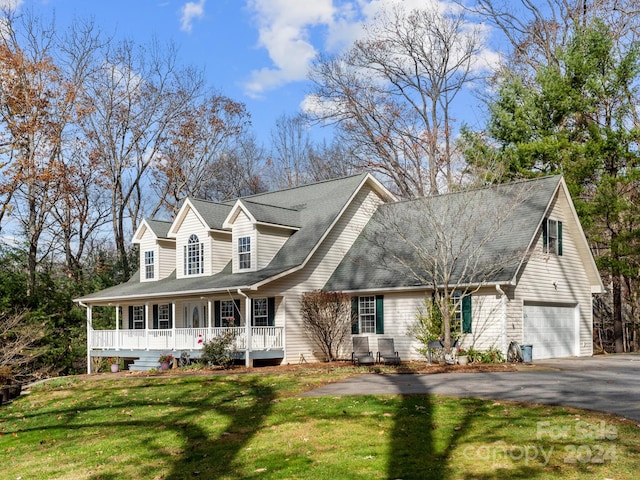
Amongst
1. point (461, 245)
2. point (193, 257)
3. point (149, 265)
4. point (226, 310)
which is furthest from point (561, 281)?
point (149, 265)

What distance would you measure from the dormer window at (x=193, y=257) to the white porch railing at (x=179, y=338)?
3.08m

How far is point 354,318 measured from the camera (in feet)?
80.4

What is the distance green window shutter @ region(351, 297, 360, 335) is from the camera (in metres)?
24.5

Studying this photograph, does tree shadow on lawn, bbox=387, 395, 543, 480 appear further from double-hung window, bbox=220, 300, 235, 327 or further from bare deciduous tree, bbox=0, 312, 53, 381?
double-hung window, bbox=220, 300, 235, 327

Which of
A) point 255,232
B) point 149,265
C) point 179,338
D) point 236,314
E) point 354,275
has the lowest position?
point 179,338

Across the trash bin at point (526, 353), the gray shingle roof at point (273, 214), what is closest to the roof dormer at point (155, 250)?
the gray shingle roof at point (273, 214)

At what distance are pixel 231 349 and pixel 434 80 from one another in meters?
22.3

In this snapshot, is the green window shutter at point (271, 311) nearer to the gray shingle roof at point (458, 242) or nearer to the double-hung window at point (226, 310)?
the double-hung window at point (226, 310)

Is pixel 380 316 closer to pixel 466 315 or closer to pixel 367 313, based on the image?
pixel 367 313

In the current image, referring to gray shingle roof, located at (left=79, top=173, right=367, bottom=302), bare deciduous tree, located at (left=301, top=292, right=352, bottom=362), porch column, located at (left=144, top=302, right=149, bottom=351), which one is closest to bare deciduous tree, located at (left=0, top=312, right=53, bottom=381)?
porch column, located at (left=144, top=302, right=149, bottom=351)

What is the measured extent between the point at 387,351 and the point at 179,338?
26.3 feet

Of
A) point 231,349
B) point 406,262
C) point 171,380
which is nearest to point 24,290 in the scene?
point 231,349

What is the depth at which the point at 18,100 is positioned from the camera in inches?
1224

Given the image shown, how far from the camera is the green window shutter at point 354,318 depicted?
80.2 feet
